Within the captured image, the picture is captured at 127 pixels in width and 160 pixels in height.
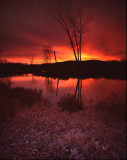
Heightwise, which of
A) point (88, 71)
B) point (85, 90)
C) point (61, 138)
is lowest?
point (61, 138)

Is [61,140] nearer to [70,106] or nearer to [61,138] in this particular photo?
[61,138]

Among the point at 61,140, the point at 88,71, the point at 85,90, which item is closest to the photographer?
the point at 61,140

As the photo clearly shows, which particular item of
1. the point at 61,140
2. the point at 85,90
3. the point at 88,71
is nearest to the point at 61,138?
the point at 61,140

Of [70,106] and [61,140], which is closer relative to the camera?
[61,140]

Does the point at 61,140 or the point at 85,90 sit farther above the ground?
the point at 85,90

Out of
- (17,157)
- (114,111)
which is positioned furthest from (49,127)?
(114,111)

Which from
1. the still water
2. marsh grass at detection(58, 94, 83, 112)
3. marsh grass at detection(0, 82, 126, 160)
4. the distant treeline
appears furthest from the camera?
the distant treeline

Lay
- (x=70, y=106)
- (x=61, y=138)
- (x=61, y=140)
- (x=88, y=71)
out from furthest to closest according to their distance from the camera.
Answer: (x=88, y=71) → (x=70, y=106) → (x=61, y=138) → (x=61, y=140)

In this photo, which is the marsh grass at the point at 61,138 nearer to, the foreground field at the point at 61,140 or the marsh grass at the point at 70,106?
the foreground field at the point at 61,140

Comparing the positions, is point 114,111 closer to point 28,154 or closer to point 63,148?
point 63,148

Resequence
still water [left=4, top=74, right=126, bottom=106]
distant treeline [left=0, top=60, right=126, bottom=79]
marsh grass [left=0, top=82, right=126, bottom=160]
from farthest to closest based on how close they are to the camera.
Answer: distant treeline [left=0, top=60, right=126, bottom=79]
still water [left=4, top=74, right=126, bottom=106]
marsh grass [left=0, top=82, right=126, bottom=160]

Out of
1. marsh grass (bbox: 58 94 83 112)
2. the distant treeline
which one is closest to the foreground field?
marsh grass (bbox: 58 94 83 112)

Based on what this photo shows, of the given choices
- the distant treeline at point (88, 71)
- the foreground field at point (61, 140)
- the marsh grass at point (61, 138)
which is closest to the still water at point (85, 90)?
the marsh grass at point (61, 138)

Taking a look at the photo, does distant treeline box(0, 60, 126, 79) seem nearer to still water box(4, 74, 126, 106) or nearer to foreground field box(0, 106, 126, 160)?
still water box(4, 74, 126, 106)
